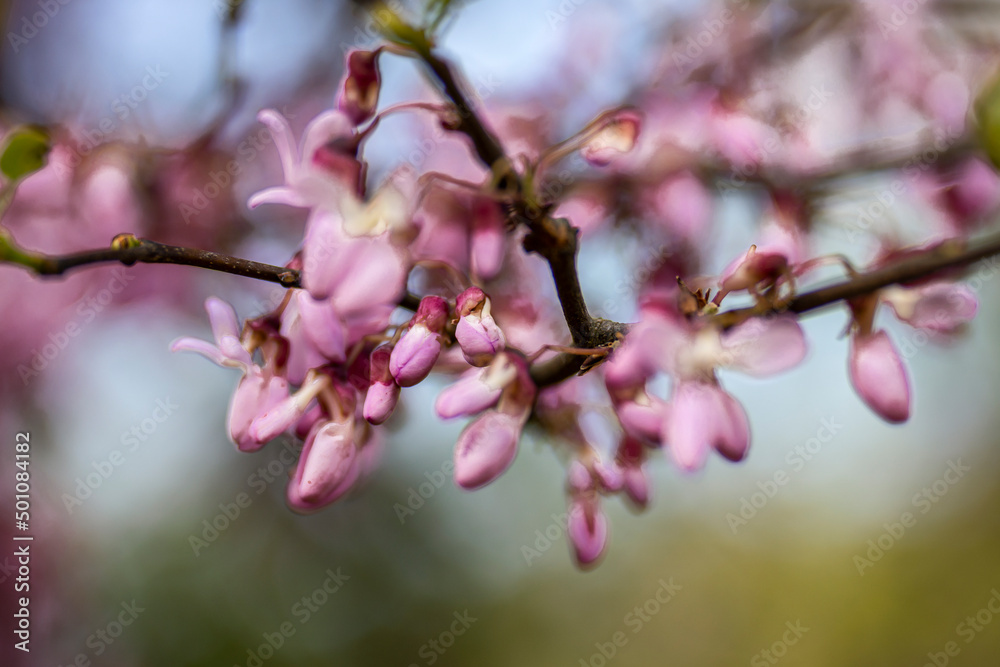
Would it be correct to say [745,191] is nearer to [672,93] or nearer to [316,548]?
[672,93]

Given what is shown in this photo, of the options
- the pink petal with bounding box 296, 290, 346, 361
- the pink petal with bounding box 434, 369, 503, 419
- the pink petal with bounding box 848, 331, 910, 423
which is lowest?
the pink petal with bounding box 848, 331, 910, 423

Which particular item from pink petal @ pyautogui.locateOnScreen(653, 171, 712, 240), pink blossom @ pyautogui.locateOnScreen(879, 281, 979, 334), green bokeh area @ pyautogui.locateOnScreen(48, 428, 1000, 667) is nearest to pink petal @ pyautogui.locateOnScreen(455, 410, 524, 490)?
pink blossom @ pyautogui.locateOnScreen(879, 281, 979, 334)

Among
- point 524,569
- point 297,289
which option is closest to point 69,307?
point 297,289

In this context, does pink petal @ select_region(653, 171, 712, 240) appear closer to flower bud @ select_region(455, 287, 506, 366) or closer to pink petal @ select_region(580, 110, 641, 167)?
pink petal @ select_region(580, 110, 641, 167)

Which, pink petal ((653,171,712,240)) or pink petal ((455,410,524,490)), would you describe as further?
pink petal ((653,171,712,240))

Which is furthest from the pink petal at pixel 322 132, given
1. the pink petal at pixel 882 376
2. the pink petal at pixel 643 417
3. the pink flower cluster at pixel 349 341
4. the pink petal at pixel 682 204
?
the pink petal at pixel 682 204
